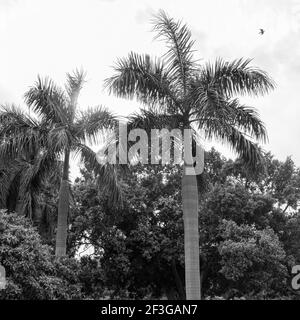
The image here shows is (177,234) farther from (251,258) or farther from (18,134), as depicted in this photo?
(18,134)

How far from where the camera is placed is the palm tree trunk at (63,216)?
48.3 ft

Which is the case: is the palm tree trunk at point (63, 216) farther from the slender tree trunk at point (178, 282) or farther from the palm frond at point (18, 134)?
the slender tree trunk at point (178, 282)

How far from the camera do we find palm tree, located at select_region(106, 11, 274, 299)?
1270 cm

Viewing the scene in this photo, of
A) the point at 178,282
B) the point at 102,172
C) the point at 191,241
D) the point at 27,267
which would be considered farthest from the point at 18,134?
the point at 178,282

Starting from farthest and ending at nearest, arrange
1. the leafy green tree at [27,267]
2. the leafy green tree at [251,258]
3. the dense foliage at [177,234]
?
1. the dense foliage at [177,234]
2. the leafy green tree at [251,258]
3. the leafy green tree at [27,267]

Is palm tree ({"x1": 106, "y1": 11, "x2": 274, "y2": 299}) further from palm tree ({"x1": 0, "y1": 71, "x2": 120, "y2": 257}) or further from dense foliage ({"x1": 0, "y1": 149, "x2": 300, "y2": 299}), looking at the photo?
dense foliage ({"x1": 0, "y1": 149, "x2": 300, "y2": 299})

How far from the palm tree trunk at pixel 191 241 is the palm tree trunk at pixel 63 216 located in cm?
417

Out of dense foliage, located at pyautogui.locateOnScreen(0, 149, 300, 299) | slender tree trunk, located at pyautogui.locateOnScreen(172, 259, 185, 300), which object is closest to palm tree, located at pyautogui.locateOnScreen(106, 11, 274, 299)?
dense foliage, located at pyautogui.locateOnScreen(0, 149, 300, 299)

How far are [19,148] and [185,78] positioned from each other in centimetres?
526

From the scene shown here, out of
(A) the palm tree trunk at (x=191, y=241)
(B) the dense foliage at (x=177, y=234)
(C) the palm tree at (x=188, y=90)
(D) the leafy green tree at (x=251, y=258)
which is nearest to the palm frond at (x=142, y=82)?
(C) the palm tree at (x=188, y=90)

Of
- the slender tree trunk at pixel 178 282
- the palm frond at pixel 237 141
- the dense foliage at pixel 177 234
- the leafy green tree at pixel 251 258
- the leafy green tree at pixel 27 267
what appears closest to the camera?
the leafy green tree at pixel 27 267

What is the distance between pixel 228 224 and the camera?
22.1m
